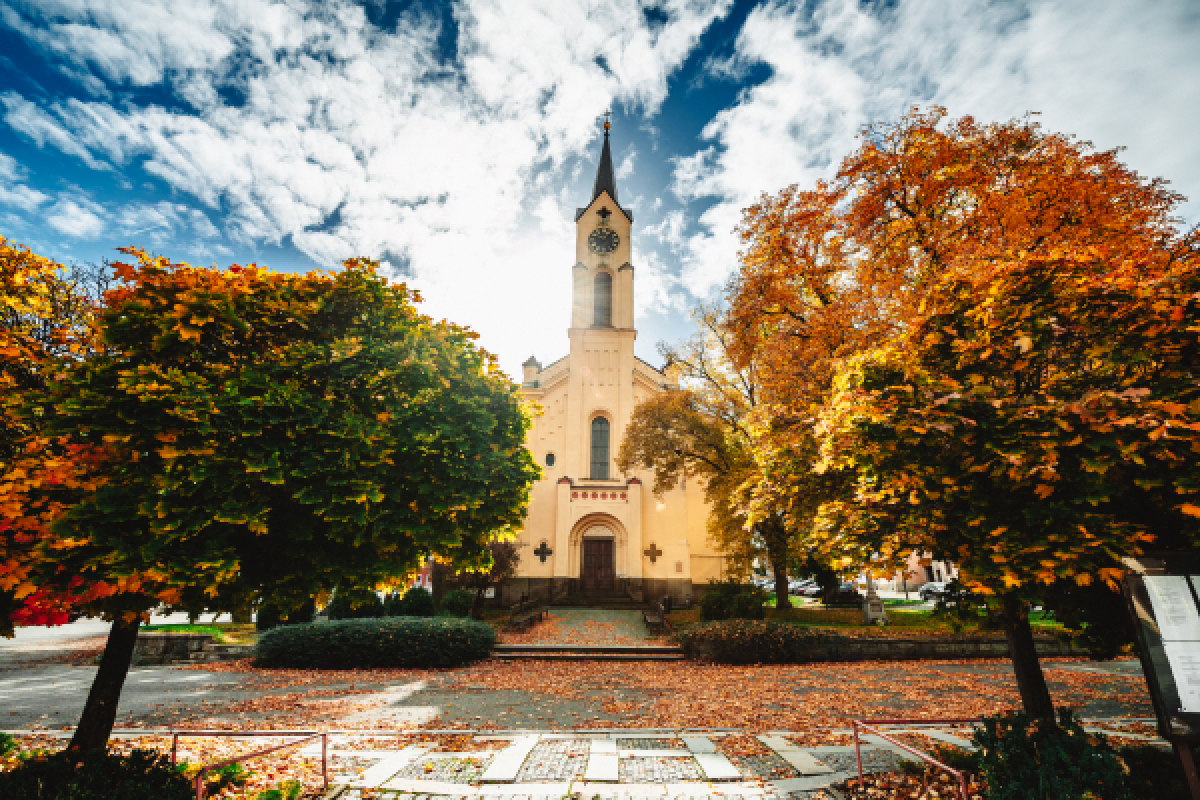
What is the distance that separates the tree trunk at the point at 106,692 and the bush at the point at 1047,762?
331 inches

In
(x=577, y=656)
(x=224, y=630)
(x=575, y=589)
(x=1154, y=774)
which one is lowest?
(x=577, y=656)

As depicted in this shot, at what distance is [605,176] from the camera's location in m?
33.9

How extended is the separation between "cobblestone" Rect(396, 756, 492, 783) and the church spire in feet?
103

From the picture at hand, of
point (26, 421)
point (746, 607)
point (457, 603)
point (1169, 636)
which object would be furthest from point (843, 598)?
point (26, 421)

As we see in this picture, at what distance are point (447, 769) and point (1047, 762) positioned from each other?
6.31 m

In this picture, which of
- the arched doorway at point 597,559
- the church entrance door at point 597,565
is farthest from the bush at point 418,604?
A: the church entrance door at point 597,565

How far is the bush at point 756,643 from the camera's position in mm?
14195

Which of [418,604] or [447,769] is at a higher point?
[418,604]

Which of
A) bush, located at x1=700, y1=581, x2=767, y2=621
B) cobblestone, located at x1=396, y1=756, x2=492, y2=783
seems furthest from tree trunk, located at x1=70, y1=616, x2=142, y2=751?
bush, located at x1=700, y1=581, x2=767, y2=621

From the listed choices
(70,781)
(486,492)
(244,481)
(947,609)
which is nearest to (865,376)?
(947,609)

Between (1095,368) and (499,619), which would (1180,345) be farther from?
(499,619)

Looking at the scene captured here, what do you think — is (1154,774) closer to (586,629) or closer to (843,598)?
(586,629)

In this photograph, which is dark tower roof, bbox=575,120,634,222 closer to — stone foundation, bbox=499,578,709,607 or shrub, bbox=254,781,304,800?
stone foundation, bbox=499,578,709,607

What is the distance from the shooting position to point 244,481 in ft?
14.9
